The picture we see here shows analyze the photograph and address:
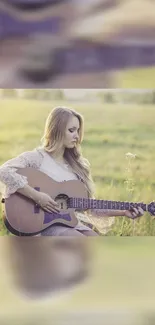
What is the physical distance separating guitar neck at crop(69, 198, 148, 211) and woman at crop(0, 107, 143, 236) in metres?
0.01

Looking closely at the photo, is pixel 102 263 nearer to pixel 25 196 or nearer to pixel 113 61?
pixel 25 196

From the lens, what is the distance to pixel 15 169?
145 centimetres

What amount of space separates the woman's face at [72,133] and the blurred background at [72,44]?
0.34 feet

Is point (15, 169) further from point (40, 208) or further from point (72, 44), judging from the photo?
point (72, 44)

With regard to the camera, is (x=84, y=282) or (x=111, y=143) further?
(x=111, y=143)

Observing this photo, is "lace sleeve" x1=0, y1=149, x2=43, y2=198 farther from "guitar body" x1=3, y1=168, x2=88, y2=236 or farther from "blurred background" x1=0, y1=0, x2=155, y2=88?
"blurred background" x1=0, y1=0, x2=155, y2=88

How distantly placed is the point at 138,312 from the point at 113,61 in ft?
2.49

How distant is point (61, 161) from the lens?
1480 millimetres

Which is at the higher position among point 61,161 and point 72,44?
point 72,44

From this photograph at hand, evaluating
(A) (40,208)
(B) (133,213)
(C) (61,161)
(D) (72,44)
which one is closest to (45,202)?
(A) (40,208)

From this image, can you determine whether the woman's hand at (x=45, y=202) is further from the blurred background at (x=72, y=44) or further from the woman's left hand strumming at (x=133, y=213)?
the blurred background at (x=72, y=44)

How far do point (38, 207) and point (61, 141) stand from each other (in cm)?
19

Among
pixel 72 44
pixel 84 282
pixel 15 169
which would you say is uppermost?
pixel 72 44

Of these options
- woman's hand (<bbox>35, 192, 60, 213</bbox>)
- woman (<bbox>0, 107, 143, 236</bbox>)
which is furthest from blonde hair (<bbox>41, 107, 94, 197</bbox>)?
woman's hand (<bbox>35, 192, 60, 213</bbox>)
